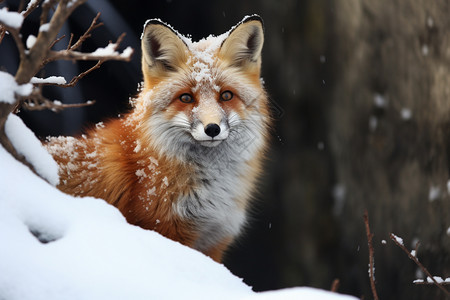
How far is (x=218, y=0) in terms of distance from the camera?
494 centimetres

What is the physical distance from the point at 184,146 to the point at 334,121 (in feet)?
8.95

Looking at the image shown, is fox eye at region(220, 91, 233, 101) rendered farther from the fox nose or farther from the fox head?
the fox nose

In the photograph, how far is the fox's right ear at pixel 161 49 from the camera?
2.77m

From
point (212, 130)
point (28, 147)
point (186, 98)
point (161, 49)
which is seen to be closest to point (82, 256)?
point (28, 147)

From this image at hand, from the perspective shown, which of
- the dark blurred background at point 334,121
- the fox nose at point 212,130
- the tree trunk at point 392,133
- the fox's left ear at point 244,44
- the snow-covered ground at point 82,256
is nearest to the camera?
the snow-covered ground at point 82,256

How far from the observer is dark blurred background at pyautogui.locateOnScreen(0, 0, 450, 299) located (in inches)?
156

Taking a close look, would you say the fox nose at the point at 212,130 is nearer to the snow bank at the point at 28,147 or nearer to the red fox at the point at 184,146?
the red fox at the point at 184,146

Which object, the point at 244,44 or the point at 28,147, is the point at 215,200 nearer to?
the point at 244,44

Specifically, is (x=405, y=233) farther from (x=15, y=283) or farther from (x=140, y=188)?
(x=15, y=283)

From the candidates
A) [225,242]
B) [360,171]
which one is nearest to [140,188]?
[225,242]

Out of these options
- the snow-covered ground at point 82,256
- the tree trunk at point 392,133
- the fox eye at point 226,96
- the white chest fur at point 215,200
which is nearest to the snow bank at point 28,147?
the snow-covered ground at point 82,256

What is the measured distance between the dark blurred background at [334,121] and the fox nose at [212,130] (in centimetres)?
145

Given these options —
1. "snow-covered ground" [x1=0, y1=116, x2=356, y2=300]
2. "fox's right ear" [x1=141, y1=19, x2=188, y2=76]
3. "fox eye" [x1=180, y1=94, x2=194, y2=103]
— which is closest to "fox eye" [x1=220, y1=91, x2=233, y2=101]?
"fox eye" [x1=180, y1=94, x2=194, y2=103]

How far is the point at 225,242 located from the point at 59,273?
5.57ft
